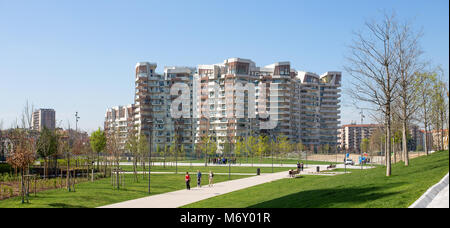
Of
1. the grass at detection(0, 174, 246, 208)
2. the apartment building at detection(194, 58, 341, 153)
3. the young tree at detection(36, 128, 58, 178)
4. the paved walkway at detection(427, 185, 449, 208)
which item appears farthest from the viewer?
the apartment building at detection(194, 58, 341, 153)

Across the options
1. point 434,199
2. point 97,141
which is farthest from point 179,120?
point 434,199

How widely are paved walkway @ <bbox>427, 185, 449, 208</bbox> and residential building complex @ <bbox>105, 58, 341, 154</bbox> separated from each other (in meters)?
117

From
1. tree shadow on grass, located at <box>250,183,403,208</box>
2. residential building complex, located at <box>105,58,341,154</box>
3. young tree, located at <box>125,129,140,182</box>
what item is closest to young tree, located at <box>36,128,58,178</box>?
young tree, located at <box>125,129,140,182</box>

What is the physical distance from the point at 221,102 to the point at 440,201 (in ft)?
408

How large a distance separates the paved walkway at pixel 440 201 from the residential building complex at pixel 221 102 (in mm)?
117036

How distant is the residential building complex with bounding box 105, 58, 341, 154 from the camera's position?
134 meters

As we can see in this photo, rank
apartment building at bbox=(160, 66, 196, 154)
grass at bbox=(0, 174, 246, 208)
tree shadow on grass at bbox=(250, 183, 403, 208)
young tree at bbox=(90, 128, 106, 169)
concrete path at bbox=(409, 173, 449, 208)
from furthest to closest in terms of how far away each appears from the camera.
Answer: apartment building at bbox=(160, 66, 196, 154) → young tree at bbox=(90, 128, 106, 169) → grass at bbox=(0, 174, 246, 208) → tree shadow on grass at bbox=(250, 183, 403, 208) → concrete path at bbox=(409, 173, 449, 208)

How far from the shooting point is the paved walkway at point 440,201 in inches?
470

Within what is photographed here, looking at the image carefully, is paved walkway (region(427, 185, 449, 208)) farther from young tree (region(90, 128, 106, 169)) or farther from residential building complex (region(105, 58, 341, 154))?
residential building complex (region(105, 58, 341, 154))

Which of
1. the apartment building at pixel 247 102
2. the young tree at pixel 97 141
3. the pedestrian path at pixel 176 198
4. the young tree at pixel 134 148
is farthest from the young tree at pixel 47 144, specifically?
the apartment building at pixel 247 102

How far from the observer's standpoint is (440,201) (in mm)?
12594

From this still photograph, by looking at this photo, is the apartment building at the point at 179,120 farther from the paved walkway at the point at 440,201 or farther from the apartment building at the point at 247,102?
the paved walkway at the point at 440,201
